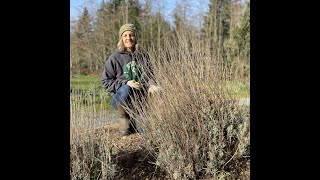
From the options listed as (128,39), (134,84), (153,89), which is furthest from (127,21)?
(153,89)

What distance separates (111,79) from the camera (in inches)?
143

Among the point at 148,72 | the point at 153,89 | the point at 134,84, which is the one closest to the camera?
the point at 153,89

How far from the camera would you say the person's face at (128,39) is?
11.5ft

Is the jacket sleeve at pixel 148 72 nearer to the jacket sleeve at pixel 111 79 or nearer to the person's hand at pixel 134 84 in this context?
the person's hand at pixel 134 84

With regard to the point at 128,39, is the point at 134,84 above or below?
below

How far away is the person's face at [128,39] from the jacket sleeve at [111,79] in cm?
23

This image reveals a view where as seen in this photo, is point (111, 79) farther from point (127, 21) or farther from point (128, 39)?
point (127, 21)

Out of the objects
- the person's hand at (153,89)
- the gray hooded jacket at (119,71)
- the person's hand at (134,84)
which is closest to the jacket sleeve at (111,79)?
the gray hooded jacket at (119,71)

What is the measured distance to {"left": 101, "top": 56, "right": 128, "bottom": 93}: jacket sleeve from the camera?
354 centimetres

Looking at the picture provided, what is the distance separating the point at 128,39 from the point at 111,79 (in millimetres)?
475

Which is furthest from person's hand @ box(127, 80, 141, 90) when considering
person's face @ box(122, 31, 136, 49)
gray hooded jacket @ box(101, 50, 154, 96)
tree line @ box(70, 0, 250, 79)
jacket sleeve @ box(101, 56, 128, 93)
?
tree line @ box(70, 0, 250, 79)
